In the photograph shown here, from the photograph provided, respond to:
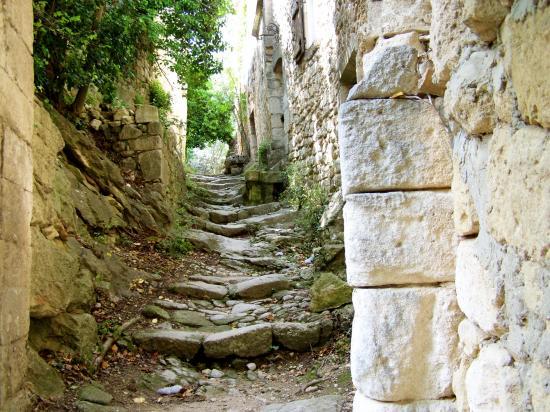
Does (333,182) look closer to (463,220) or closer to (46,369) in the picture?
(46,369)

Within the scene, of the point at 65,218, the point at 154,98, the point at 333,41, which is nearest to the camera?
the point at 65,218

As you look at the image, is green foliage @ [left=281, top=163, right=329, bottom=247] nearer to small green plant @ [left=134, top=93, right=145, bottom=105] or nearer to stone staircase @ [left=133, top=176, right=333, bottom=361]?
stone staircase @ [left=133, top=176, right=333, bottom=361]

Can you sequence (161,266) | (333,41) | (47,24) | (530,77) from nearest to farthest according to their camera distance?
1. (530,77)
2. (47,24)
3. (161,266)
4. (333,41)

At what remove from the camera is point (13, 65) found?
2.43 m

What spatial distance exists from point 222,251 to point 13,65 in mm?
4381

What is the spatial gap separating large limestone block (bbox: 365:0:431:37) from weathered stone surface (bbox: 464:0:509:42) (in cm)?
118

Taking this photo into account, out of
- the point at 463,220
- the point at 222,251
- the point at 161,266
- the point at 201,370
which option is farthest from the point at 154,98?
the point at 463,220

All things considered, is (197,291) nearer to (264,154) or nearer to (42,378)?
(42,378)

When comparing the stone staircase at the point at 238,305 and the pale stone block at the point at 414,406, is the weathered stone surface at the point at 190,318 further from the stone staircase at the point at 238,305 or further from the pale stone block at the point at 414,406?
the pale stone block at the point at 414,406

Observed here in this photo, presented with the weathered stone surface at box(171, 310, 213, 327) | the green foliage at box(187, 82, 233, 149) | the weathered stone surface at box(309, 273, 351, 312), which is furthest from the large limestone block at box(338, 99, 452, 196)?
the green foliage at box(187, 82, 233, 149)

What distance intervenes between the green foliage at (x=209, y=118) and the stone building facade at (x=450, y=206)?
14.2m

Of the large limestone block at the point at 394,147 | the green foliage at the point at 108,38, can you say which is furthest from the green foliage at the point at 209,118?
the large limestone block at the point at 394,147

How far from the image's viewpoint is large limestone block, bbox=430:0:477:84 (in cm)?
137

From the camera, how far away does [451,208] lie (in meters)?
1.84
